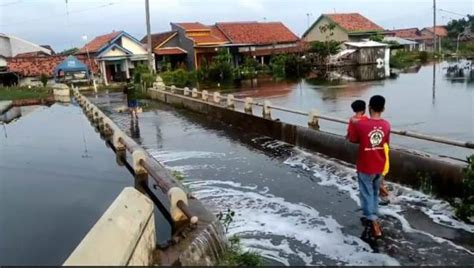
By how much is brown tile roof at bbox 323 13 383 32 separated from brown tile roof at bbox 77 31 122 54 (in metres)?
30.9

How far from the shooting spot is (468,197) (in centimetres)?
642

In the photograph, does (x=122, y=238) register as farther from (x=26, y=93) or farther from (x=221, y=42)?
(x=221, y=42)

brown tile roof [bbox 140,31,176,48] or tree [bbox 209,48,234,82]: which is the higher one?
brown tile roof [bbox 140,31,176,48]

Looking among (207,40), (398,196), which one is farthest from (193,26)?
(398,196)

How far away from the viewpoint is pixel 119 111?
2252 cm

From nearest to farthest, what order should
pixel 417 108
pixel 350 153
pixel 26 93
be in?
pixel 350 153 < pixel 417 108 < pixel 26 93

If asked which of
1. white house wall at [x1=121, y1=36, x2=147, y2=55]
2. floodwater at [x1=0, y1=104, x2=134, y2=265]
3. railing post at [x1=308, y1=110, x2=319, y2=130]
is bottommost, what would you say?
floodwater at [x1=0, y1=104, x2=134, y2=265]

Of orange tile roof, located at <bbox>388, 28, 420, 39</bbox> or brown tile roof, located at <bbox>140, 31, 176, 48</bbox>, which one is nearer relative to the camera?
brown tile roof, located at <bbox>140, 31, 176, 48</bbox>

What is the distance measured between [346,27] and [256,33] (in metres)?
15.3

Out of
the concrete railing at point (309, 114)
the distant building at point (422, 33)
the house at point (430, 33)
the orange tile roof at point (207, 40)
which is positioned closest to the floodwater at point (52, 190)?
the concrete railing at point (309, 114)

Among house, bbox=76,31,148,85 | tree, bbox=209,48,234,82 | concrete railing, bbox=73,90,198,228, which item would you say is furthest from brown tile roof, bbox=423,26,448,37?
concrete railing, bbox=73,90,198,228

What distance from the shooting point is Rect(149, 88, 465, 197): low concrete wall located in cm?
741

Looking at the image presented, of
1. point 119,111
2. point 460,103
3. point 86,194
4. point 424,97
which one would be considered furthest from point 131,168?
point 424,97

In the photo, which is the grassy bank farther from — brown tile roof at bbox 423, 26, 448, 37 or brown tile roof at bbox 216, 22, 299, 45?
brown tile roof at bbox 423, 26, 448, 37
